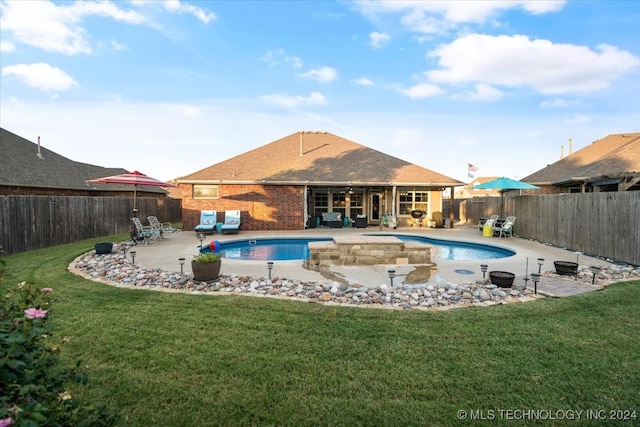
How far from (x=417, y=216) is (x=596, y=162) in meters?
10.7

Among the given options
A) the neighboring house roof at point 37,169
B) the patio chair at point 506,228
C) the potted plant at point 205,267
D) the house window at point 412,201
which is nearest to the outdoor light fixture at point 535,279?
the potted plant at point 205,267

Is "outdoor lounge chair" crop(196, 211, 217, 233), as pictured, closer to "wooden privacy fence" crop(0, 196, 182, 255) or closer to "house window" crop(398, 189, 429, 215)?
"wooden privacy fence" crop(0, 196, 182, 255)

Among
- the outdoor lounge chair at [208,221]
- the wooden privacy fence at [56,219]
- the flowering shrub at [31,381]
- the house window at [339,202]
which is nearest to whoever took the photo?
the flowering shrub at [31,381]

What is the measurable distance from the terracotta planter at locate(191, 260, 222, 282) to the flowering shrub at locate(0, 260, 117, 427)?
4.52m

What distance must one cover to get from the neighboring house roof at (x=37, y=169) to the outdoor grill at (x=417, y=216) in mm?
20151

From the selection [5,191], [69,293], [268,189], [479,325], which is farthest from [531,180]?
[5,191]

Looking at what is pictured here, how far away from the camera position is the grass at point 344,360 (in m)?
2.74

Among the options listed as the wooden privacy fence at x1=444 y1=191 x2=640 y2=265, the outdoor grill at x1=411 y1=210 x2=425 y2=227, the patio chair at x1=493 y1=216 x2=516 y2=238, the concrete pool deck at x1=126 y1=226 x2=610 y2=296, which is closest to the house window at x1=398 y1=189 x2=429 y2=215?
the outdoor grill at x1=411 y1=210 x2=425 y2=227

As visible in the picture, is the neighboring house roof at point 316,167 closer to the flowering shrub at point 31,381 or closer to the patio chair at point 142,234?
the patio chair at point 142,234

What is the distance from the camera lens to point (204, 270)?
6.36 meters

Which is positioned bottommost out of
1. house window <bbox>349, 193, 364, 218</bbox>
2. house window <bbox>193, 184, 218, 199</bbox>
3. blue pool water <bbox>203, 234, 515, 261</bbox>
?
blue pool water <bbox>203, 234, 515, 261</bbox>

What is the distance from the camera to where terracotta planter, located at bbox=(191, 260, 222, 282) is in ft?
20.8

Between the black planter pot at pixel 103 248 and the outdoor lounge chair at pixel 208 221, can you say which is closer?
the black planter pot at pixel 103 248

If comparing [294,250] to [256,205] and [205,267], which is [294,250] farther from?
[256,205]
